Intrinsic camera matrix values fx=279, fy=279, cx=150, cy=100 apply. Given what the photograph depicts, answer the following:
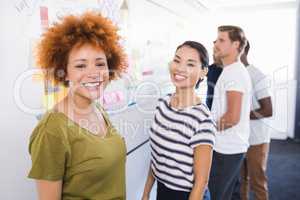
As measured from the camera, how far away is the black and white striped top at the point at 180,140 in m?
1.29

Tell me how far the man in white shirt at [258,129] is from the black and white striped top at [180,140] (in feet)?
3.52

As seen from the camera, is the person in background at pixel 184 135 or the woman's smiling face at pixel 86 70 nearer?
the woman's smiling face at pixel 86 70

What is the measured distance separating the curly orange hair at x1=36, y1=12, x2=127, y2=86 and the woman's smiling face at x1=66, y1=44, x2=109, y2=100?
2 centimetres

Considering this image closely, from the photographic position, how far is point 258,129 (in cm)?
230

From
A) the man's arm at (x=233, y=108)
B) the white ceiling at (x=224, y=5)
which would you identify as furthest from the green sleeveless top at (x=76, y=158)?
the white ceiling at (x=224, y=5)

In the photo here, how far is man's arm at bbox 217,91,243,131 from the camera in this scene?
5.67 feet

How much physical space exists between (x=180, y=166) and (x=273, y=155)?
3.44 metres

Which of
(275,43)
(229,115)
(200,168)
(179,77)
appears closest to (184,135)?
(200,168)

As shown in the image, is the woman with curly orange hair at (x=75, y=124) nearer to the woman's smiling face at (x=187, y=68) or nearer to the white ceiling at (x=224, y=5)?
the woman's smiling face at (x=187, y=68)

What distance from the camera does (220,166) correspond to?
185 cm

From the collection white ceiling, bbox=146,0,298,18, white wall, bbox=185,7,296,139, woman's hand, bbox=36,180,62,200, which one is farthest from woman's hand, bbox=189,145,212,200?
Result: white wall, bbox=185,7,296,139

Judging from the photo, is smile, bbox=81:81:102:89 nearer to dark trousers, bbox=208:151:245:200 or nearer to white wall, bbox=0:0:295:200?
white wall, bbox=0:0:295:200

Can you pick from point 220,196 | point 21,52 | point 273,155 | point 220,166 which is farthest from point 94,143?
point 273,155

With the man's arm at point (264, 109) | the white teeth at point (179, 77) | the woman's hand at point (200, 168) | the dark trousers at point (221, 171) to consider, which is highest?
the white teeth at point (179, 77)
